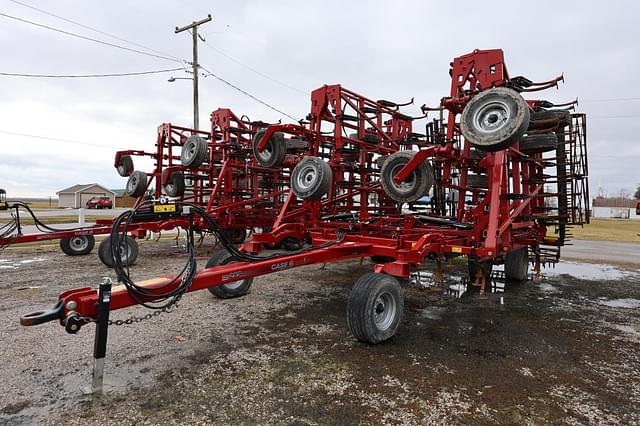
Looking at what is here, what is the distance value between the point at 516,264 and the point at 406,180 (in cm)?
354

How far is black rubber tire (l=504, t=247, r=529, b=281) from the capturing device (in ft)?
25.4

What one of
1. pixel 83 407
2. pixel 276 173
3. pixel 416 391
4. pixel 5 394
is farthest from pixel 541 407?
pixel 276 173

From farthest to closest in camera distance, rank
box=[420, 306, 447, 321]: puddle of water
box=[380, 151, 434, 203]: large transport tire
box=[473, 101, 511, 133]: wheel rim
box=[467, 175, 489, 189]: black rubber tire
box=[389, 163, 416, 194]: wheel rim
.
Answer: box=[467, 175, 489, 189]: black rubber tire, box=[389, 163, 416, 194]: wheel rim, box=[380, 151, 434, 203]: large transport tire, box=[420, 306, 447, 321]: puddle of water, box=[473, 101, 511, 133]: wheel rim

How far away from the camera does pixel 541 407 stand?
3.03 metres

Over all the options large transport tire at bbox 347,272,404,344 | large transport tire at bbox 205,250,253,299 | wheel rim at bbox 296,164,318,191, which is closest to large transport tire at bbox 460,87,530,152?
large transport tire at bbox 347,272,404,344

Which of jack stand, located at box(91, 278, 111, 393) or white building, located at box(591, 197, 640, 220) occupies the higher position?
white building, located at box(591, 197, 640, 220)

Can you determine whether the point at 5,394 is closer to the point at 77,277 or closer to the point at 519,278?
the point at 77,277

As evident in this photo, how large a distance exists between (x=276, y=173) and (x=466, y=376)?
886cm

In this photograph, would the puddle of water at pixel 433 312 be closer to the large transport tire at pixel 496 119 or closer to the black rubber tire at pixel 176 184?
the large transport tire at pixel 496 119

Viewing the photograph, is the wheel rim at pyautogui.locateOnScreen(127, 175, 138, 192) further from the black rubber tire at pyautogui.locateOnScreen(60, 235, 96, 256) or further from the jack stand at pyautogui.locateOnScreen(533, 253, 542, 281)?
the jack stand at pyautogui.locateOnScreen(533, 253, 542, 281)

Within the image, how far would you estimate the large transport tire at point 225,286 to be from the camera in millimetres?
5566

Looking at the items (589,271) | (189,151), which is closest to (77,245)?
(189,151)

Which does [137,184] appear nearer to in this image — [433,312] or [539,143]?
[433,312]

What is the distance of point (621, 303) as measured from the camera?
6387 mm
